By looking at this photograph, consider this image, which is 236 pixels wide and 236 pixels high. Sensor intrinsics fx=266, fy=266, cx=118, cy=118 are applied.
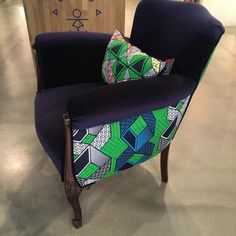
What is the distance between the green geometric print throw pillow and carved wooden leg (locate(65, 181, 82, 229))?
1.60 feet

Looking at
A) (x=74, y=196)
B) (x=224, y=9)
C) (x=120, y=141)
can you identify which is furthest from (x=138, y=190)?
(x=224, y=9)

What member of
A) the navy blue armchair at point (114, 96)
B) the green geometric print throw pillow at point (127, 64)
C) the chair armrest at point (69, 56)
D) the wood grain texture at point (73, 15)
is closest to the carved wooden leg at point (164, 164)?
the navy blue armchair at point (114, 96)

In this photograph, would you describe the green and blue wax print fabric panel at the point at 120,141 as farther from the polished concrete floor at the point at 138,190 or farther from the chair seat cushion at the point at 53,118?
the polished concrete floor at the point at 138,190

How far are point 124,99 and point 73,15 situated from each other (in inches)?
50.3

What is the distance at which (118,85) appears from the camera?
0.90 meters

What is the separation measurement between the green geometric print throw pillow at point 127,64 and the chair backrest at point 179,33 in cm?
8

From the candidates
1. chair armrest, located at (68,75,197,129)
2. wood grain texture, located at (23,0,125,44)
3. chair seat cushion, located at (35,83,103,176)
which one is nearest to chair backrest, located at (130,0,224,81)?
chair armrest, located at (68,75,197,129)

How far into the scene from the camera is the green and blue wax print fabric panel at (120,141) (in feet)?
2.85

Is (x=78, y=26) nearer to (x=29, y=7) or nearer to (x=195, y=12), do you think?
(x=29, y=7)

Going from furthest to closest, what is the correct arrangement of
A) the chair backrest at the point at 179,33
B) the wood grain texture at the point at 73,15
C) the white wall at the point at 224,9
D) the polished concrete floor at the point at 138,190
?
1. the white wall at the point at 224,9
2. the wood grain texture at the point at 73,15
3. the polished concrete floor at the point at 138,190
4. the chair backrest at the point at 179,33

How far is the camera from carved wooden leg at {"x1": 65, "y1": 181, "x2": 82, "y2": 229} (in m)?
1.00

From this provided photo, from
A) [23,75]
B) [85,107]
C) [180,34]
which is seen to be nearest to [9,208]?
[85,107]

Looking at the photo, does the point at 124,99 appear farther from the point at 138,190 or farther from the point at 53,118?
the point at 138,190

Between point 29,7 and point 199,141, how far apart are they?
1.44 metres
